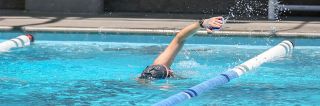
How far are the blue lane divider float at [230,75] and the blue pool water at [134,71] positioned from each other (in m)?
0.06

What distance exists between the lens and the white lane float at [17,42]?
852 centimetres

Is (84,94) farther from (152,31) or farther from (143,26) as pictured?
(143,26)

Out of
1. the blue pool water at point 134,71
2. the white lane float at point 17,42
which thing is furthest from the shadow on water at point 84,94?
the white lane float at point 17,42

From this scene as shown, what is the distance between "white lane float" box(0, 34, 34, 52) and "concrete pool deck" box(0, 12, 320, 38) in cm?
60

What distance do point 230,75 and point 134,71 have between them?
3.85 ft

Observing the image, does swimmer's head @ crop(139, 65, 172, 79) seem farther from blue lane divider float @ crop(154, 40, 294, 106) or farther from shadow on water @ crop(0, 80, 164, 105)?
blue lane divider float @ crop(154, 40, 294, 106)

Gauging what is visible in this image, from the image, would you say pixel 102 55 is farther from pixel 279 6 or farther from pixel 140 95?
pixel 279 6

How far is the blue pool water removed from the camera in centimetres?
566

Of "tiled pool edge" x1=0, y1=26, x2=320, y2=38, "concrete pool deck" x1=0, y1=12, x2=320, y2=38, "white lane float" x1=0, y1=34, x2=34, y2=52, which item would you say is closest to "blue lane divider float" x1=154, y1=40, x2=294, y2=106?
"tiled pool edge" x1=0, y1=26, x2=320, y2=38

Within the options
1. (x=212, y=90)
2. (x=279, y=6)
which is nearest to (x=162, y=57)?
(x=212, y=90)

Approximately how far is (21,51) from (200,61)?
6.95 ft

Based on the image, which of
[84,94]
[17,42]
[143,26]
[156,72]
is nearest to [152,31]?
[143,26]

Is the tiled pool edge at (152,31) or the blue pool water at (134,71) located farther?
the tiled pool edge at (152,31)

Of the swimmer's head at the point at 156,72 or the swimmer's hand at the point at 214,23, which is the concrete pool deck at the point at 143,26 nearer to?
the swimmer's head at the point at 156,72
